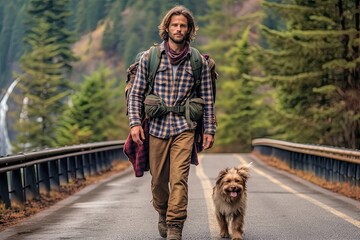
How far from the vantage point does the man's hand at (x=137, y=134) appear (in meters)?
8.70

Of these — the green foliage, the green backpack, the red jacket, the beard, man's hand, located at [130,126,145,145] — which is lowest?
the green foliage

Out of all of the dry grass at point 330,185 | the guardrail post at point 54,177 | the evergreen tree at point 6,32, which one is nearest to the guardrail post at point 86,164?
the guardrail post at point 54,177

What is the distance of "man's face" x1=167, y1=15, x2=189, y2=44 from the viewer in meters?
8.61

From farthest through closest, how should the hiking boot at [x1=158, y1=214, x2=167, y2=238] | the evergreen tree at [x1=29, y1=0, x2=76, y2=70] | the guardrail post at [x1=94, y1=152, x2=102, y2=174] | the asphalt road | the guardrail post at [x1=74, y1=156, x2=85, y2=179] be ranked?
the evergreen tree at [x1=29, y1=0, x2=76, y2=70] < the guardrail post at [x1=94, y1=152, x2=102, y2=174] < the guardrail post at [x1=74, y1=156, x2=85, y2=179] < the asphalt road < the hiking boot at [x1=158, y1=214, x2=167, y2=238]

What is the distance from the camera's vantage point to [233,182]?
8.87 meters

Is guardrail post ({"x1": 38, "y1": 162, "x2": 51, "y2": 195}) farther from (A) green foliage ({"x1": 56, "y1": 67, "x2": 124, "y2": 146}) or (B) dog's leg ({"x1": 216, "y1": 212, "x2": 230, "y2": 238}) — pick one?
(A) green foliage ({"x1": 56, "y1": 67, "x2": 124, "y2": 146})

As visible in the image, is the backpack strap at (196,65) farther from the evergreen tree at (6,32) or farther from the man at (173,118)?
the evergreen tree at (6,32)

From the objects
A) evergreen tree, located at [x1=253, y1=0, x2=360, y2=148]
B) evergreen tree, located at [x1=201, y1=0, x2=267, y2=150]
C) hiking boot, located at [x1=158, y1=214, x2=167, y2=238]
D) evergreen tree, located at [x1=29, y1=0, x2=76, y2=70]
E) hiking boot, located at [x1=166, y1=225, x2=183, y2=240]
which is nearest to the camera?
hiking boot, located at [x1=166, y1=225, x2=183, y2=240]

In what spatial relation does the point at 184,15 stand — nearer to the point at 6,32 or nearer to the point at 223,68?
the point at 223,68

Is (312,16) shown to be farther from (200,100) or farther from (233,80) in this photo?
(233,80)

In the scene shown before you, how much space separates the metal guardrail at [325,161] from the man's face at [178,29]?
7573 millimetres

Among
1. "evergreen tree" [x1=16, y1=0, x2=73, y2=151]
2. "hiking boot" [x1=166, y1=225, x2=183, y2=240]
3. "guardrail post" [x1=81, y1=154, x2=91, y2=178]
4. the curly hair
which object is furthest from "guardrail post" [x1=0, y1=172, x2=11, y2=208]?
"evergreen tree" [x1=16, y1=0, x2=73, y2=151]

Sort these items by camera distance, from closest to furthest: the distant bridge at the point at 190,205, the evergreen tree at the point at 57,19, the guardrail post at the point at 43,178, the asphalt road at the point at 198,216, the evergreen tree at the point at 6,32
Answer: the asphalt road at the point at 198,216, the distant bridge at the point at 190,205, the guardrail post at the point at 43,178, the evergreen tree at the point at 57,19, the evergreen tree at the point at 6,32

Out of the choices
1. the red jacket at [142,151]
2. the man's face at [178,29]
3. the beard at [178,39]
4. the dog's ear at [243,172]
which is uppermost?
the man's face at [178,29]
